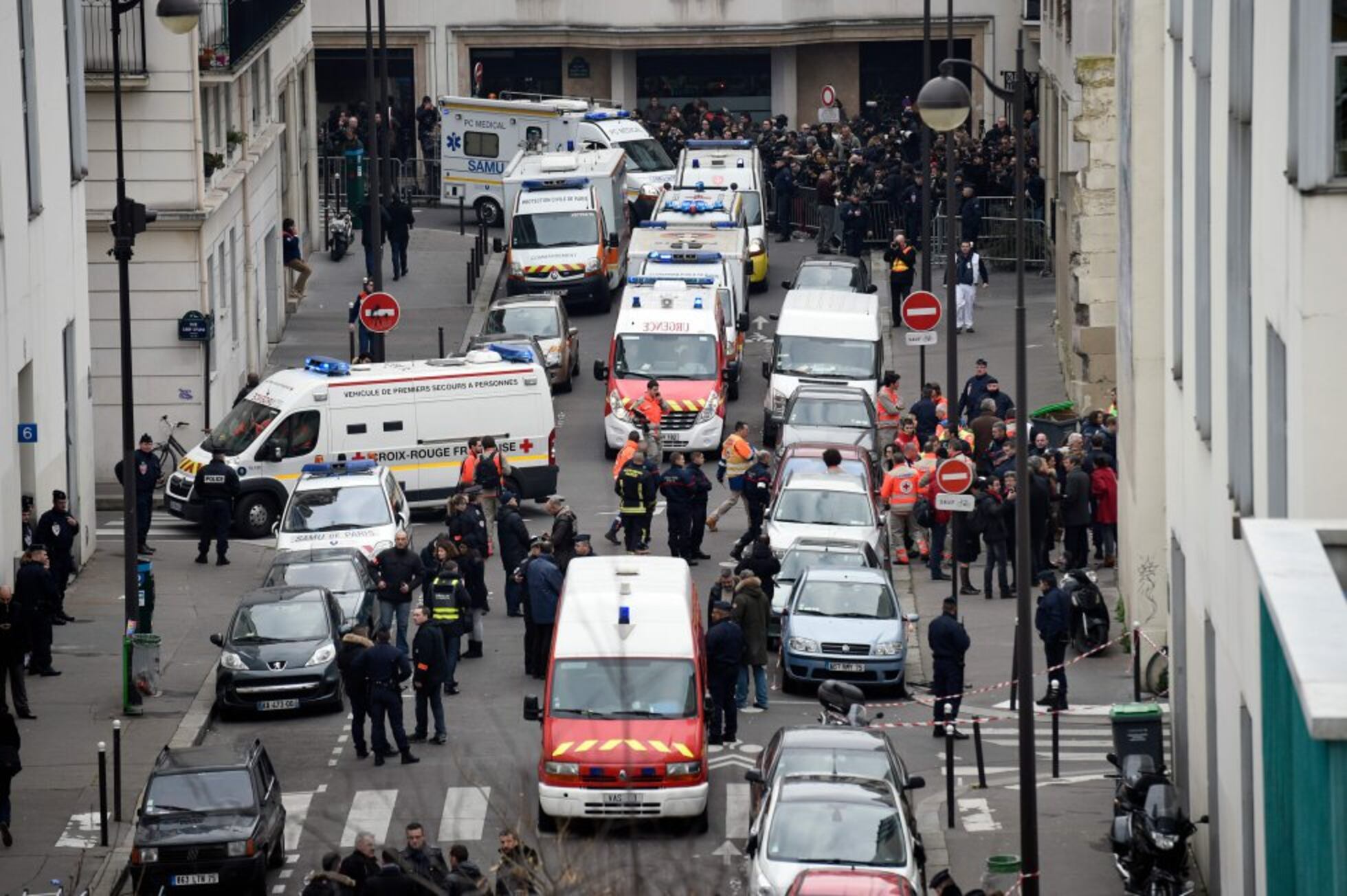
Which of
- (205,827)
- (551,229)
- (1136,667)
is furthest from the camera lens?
(551,229)

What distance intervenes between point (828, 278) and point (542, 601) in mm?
20132

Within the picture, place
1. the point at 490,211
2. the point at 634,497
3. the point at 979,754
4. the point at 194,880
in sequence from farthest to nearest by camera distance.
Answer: the point at 490,211 < the point at 634,497 < the point at 979,754 < the point at 194,880

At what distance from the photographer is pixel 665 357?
40375 millimetres

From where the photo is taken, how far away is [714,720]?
2622 cm

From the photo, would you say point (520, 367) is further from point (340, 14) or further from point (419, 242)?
point (340, 14)

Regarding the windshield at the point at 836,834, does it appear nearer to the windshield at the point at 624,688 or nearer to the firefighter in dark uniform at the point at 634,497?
the windshield at the point at 624,688

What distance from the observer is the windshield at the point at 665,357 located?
132ft

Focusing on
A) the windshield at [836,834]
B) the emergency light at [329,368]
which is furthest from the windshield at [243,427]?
the windshield at [836,834]

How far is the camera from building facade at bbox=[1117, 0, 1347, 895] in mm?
13609

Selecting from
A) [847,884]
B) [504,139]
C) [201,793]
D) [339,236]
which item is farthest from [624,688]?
[504,139]

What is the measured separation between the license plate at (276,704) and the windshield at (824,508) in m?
7.88

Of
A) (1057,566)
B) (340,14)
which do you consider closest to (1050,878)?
(1057,566)

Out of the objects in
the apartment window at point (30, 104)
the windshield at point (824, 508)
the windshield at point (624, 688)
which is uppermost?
the apartment window at point (30, 104)

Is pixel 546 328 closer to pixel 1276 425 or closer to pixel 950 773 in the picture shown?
pixel 950 773
